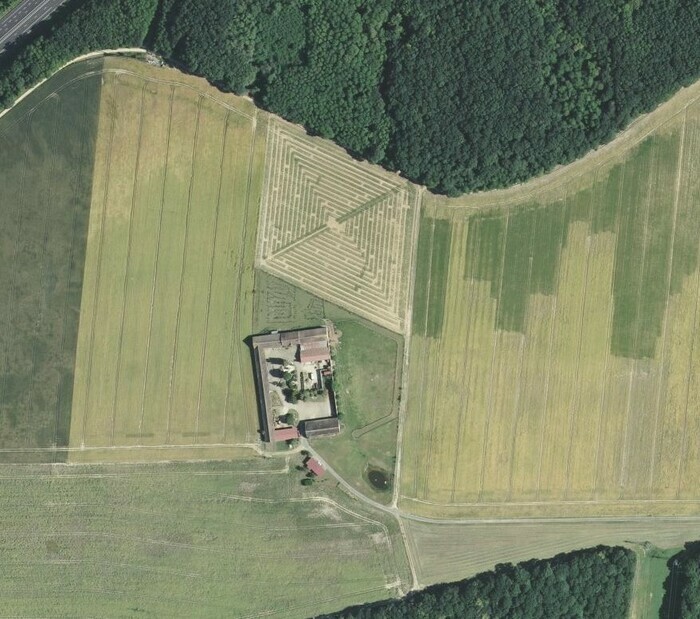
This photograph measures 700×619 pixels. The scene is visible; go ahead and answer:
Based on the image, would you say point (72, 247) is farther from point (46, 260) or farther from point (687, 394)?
point (687, 394)

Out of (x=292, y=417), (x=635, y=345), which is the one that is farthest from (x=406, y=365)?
(x=635, y=345)

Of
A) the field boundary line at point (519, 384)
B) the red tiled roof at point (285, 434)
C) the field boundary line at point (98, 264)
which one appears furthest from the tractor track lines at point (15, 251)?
the field boundary line at point (519, 384)

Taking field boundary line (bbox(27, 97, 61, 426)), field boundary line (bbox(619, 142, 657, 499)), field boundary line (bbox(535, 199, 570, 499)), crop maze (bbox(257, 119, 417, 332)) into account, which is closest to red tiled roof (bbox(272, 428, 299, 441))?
crop maze (bbox(257, 119, 417, 332))

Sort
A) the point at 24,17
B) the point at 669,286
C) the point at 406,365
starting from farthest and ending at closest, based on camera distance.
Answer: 1. the point at 24,17
2. the point at 669,286
3. the point at 406,365

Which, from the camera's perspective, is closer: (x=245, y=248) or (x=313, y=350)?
(x=313, y=350)

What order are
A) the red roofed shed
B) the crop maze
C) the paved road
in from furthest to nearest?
1. the paved road
2. the crop maze
3. the red roofed shed

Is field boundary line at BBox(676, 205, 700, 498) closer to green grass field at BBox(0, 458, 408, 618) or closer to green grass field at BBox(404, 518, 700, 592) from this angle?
green grass field at BBox(404, 518, 700, 592)
